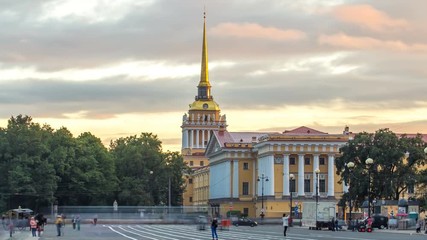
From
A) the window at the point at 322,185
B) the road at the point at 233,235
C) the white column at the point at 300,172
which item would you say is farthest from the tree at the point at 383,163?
the window at the point at 322,185

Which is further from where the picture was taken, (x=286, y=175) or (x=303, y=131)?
(x=303, y=131)

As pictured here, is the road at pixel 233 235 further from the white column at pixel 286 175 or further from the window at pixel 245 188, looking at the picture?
the window at pixel 245 188

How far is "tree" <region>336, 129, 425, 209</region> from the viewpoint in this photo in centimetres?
10894

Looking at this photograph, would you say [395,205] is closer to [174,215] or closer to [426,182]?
[426,182]

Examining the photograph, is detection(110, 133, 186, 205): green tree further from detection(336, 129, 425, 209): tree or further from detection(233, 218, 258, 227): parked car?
detection(336, 129, 425, 209): tree

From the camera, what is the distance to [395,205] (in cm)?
9844

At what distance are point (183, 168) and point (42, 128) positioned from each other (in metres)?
39.8

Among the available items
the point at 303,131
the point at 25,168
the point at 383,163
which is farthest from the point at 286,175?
the point at 25,168

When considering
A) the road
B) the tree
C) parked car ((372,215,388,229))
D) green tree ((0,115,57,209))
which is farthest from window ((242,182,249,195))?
the road

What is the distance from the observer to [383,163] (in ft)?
363

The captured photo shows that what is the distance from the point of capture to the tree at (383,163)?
357 ft

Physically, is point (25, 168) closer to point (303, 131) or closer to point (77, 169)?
point (77, 169)

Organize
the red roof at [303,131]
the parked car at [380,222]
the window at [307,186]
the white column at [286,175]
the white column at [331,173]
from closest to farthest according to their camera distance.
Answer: the parked car at [380,222]
the white column at [286,175]
the white column at [331,173]
the window at [307,186]
the red roof at [303,131]

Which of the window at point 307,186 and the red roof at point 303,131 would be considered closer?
the window at point 307,186
